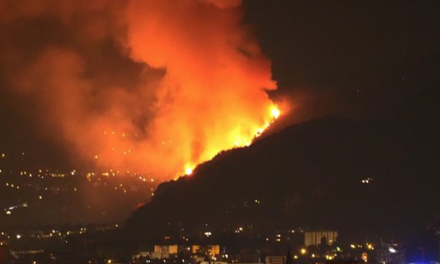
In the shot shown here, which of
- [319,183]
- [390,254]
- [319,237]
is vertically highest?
[319,183]

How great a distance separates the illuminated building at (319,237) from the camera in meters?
51.5

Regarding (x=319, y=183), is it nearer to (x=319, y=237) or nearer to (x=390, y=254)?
(x=319, y=237)

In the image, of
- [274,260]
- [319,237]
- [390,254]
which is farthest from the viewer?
[319,237]

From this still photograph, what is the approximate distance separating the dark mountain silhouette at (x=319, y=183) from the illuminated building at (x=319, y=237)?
5.17 ft

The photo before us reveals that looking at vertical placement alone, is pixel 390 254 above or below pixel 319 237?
below

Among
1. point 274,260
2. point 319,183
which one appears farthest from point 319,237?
point 319,183

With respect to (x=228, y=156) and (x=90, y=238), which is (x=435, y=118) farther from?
(x=90, y=238)

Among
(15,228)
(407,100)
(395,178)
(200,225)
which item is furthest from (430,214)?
(15,228)

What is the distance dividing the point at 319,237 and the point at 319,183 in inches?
431

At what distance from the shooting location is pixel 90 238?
63750mm

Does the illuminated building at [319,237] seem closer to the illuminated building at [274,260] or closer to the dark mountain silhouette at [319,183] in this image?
the dark mountain silhouette at [319,183]

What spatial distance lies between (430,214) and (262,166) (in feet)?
50.2

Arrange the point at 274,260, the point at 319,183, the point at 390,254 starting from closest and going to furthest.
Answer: the point at 390,254 < the point at 274,260 < the point at 319,183

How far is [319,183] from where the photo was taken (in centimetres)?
6306
